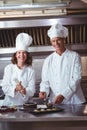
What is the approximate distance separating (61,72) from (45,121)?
0.99 metres

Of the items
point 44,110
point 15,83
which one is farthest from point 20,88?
point 44,110

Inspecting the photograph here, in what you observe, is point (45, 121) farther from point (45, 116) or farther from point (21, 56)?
point (21, 56)

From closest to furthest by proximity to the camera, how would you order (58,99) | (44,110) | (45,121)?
1. (45,121)
2. (44,110)
3. (58,99)

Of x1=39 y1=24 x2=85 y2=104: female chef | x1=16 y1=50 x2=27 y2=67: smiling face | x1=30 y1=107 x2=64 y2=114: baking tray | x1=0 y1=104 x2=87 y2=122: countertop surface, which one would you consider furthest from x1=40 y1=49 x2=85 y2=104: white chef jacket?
x1=0 y1=104 x2=87 y2=122: countertop surface

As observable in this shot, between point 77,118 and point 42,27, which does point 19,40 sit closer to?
point 42,27

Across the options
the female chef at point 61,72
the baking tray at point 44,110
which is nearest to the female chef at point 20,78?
the female chef at point 61,72

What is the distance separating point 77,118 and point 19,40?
134 centimetres

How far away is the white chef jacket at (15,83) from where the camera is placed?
2548 mm

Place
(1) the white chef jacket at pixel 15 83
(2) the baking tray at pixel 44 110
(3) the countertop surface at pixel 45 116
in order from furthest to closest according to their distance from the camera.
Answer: (1) the white chef jacket at pixel 15 83 < (2) the baking tray at pixel 44 110 < (3) the countertop surface at pixel 45 116

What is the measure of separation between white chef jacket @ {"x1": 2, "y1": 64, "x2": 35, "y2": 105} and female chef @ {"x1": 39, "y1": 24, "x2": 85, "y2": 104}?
0.41 ft

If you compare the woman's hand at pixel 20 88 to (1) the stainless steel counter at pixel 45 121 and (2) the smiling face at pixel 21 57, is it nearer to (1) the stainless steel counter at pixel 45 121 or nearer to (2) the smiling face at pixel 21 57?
(2) the smiling face at pixel 21 57

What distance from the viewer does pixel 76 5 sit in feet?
11.3

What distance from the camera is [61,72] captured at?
8.93ft

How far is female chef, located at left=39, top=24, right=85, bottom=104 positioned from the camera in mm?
2594
